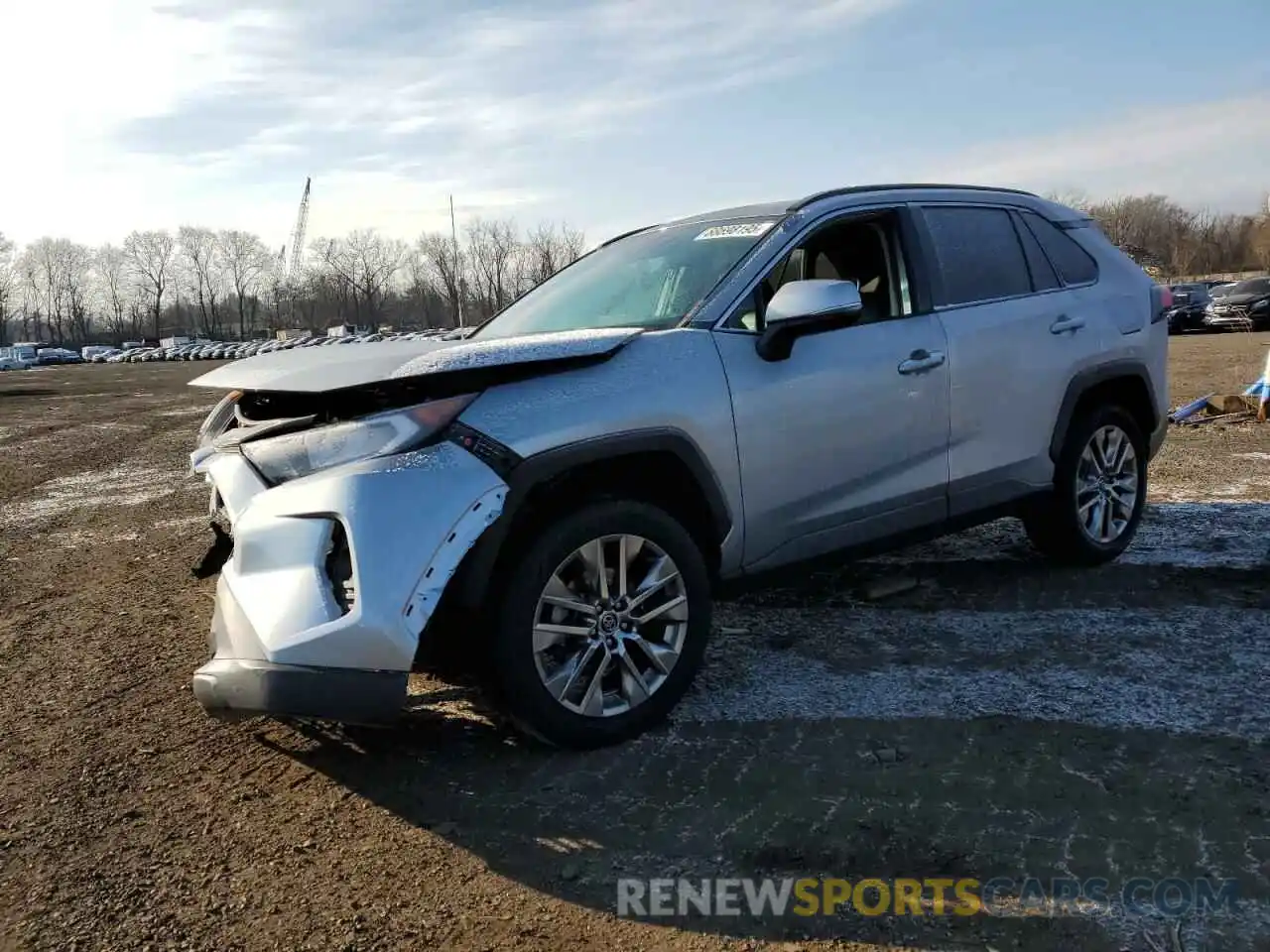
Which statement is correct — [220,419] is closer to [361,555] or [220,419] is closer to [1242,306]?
[361,555]

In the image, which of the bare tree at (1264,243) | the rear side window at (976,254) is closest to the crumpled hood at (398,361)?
the rear side window at (976,254)

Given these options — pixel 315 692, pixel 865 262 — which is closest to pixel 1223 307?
pixel 865 262

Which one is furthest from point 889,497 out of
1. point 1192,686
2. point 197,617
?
point 197,617

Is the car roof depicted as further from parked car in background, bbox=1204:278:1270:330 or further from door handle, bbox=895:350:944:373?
parked car in background, bbox=1204:278:1270:330

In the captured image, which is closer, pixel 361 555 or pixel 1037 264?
pixel 361 555

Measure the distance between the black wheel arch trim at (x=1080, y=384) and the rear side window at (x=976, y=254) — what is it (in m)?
0.51

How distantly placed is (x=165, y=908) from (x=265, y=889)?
0.25 m

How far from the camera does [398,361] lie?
3.07 metres

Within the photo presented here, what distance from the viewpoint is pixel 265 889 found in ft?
8.39

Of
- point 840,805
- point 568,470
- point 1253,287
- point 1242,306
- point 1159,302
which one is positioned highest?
point 1253,287

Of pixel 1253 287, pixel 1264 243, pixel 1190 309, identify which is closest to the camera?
pixel 1253 287

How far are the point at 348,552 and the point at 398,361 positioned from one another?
2.14 ft

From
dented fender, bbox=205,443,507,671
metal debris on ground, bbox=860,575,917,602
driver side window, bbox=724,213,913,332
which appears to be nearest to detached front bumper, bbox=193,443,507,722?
dented fender, bbox=205,443,507,671

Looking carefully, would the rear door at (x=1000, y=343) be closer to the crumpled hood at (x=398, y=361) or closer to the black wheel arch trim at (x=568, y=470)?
the black wheel arch trim at (x=568, y=470)
